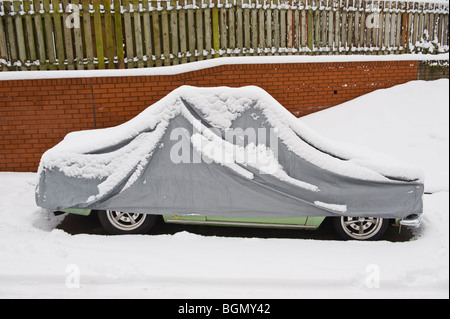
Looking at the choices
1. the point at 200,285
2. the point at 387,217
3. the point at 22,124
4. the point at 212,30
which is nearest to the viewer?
the point at 200,285

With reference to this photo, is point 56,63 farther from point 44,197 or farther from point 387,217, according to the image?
point 387,217

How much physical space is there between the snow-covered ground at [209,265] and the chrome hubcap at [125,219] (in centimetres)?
20

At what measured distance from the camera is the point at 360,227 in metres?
4.39

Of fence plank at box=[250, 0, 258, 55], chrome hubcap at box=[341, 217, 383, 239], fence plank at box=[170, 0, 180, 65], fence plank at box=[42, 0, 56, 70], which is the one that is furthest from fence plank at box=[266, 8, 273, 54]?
chrome hubcap at box=[341, 217, 383, 239]

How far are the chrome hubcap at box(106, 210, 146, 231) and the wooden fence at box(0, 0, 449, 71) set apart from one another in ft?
10.6

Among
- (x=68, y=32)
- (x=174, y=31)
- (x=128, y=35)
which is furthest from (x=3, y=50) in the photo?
(x=174, y=31)

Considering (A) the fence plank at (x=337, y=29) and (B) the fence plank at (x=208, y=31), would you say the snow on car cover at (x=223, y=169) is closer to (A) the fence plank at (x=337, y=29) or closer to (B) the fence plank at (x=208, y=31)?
(B) the fence plank at (x=208, y=31)

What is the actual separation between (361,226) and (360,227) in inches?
0.7

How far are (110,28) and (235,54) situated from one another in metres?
2.15

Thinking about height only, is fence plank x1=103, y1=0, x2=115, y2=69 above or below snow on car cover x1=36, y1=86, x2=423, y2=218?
above

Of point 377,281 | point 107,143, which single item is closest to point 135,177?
point 107,143

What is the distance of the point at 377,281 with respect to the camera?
361 centimetres

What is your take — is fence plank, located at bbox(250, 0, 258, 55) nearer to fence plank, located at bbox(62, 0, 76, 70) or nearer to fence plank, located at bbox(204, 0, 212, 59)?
fence plank, located at bbox(204, 0, 212, 59)

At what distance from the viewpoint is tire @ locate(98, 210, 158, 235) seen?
452cm
